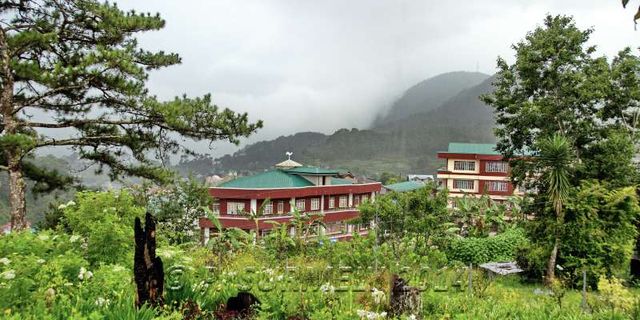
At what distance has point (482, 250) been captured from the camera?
818 inches

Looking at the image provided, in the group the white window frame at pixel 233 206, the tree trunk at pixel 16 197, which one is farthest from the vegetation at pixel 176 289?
the white window frame at pixel 233 206

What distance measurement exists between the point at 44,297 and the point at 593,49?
74.5ft

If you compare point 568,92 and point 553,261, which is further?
point 568,92

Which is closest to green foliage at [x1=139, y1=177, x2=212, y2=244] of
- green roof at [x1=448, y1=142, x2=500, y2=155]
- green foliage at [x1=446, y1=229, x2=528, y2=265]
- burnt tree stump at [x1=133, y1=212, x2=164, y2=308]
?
green foliage at [x1=446, y1=229, x2=528, y2=265]

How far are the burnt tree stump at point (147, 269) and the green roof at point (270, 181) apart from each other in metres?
31.6

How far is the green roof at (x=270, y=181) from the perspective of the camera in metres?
37.9

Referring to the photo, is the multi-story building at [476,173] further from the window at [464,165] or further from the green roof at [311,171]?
the green roof at [311,171]

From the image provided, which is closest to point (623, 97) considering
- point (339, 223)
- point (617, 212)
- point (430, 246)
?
point (617, 212)

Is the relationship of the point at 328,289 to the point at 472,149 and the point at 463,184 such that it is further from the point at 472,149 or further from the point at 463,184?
the point at 472,149

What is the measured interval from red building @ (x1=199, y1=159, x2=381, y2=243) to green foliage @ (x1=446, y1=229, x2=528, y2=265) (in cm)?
1188

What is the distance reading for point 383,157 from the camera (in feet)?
559

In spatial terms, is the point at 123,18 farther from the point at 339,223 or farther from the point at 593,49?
the point at 339,223

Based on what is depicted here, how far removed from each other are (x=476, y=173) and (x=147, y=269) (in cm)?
4896

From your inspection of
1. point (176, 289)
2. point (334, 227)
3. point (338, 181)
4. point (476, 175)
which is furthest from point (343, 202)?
point (176, 289)
